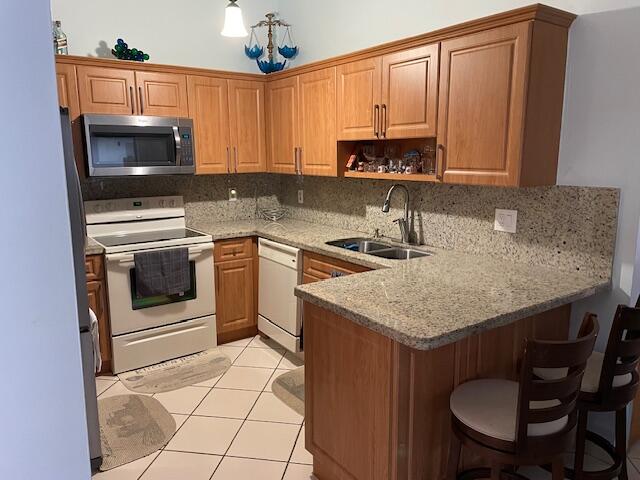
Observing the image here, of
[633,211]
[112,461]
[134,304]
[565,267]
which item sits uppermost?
[633,211]

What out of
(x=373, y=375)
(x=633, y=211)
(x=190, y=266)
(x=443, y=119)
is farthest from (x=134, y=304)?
(x=633, y=211)

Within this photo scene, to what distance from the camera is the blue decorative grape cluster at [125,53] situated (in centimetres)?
330

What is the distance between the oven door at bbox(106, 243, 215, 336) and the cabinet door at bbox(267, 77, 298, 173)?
92cm

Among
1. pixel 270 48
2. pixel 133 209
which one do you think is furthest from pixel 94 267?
pixel 270 48

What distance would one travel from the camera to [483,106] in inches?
89.7

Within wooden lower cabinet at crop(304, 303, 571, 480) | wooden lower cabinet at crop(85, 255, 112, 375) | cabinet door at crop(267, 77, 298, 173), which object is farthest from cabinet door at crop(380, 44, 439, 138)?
wooden lower cabinet at crop(85, 255, 112, 375)

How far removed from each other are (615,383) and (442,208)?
1.39 meters

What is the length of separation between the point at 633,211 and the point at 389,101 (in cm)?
138

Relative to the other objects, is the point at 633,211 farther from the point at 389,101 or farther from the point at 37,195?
the point at 37,195

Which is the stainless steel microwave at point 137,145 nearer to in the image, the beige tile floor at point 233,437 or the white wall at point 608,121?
the beige tile floor at point 233,437

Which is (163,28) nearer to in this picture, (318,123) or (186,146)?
(186,146)

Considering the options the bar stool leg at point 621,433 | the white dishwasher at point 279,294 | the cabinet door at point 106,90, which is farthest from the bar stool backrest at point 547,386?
the cabinet door at point 106,90

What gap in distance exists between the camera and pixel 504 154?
222cm

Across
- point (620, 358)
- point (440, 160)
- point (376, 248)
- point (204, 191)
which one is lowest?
point (620, 358)
